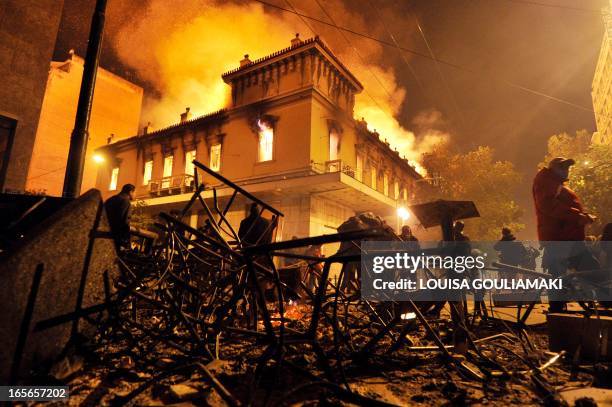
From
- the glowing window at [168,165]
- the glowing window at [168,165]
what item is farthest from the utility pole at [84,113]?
the glowing window at [168,165]

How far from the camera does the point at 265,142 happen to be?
18.7 m

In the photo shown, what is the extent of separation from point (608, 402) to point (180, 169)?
73.6 ft

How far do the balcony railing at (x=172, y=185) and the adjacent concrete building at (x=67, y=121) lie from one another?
751 cm

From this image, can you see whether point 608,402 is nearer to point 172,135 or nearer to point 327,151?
point 327,151

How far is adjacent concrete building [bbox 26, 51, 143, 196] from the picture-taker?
25.3 m

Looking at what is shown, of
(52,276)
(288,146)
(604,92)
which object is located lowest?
(52,276)

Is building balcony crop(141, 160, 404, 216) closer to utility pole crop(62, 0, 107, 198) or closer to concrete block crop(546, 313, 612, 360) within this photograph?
utility pole crop(62, 0, 107, 198)

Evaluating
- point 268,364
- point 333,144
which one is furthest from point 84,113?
point 333,144

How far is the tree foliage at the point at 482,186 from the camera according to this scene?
2675 centimetres

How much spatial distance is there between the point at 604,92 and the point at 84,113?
199 ft

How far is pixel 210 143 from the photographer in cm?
2056

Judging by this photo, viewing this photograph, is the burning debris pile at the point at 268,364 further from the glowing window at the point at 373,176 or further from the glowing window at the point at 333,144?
the glowing window at the point at 373,176

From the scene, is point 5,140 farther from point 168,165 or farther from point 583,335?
point 583,335

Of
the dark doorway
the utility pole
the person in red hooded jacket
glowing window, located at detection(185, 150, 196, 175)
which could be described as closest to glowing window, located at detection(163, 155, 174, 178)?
glowing window, located at detection(185, 150, 196, 175)
